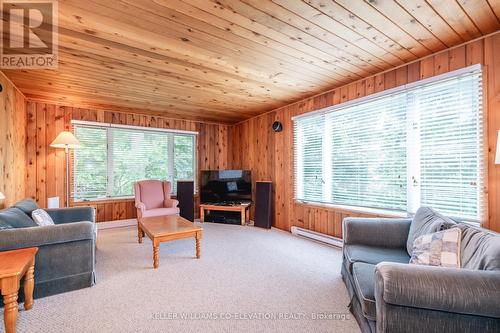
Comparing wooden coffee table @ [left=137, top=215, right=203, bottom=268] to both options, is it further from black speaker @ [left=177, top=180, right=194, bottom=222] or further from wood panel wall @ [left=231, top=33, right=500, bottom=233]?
wood panel wall @ [left=231, top=33, right=500, bottom=233]

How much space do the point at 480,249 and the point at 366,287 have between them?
0.69m

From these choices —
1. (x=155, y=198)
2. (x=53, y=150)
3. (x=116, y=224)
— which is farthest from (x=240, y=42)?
(x=116, y=224)

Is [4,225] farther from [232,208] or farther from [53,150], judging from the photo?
[232,208]

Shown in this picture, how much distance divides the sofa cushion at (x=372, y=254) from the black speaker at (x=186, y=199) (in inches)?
134

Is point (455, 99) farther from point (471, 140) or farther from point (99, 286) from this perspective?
point (99, 286)

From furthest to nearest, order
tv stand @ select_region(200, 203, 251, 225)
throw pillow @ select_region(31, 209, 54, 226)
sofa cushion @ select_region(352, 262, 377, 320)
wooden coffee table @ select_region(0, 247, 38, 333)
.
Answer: tv stand @ select_region(200, 203, 251, 225) → throw pillow @ select_region(31, 209, 54, 226) → wooden coffee table @ select_region(0, 247, 38, 333) → sofa cushion @ select_region(352, 262, 377, 320)

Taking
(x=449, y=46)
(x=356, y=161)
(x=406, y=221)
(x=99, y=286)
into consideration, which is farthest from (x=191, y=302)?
(x=449, y=46)

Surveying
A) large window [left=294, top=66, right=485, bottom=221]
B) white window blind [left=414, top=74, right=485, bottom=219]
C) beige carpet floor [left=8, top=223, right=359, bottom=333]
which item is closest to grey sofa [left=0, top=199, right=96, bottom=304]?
beige carpet floor [left=8, top=223, right=359, bottom=333]

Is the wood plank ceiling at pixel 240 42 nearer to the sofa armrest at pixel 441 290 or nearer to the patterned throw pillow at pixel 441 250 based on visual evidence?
the patterned throw pillow at pixel 441 250

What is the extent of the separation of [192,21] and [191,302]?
2401 millimetres

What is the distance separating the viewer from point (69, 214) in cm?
305

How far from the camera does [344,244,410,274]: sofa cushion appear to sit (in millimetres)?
1849

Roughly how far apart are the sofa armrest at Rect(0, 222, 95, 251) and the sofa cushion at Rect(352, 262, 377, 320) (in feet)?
7.94

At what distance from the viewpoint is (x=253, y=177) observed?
5109mm
